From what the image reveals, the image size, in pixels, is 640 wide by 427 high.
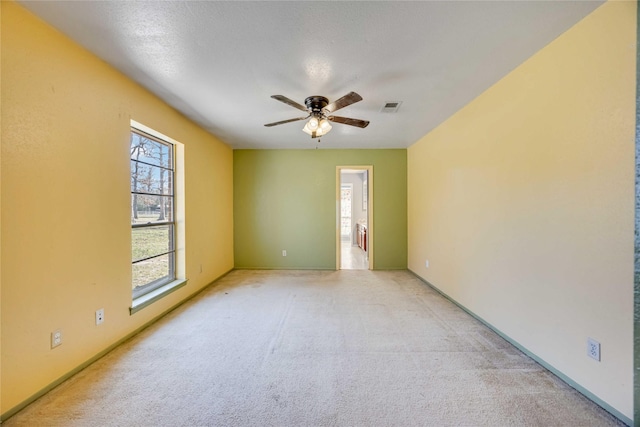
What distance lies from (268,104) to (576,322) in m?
3.24

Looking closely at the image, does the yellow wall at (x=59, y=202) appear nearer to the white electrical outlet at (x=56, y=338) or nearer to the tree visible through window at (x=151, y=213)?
the white electrical outlet at (x=56, y=338)

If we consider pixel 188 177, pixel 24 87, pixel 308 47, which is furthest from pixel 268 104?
pixel 24 87

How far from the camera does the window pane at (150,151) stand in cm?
262

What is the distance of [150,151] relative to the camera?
112 inches

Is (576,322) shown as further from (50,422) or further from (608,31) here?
(50,422)

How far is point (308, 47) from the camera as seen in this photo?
185 cm

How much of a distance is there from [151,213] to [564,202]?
3848 mm

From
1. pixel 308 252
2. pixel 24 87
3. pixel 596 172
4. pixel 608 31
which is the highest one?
pixel 608 31

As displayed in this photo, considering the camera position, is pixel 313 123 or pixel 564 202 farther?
pixel 313 123

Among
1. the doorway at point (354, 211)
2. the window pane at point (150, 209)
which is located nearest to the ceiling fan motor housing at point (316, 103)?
the window pane at point (150, 209)

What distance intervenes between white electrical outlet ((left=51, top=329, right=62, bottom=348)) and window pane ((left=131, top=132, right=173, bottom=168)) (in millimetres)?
1632

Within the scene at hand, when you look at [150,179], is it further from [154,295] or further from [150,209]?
[154,295]

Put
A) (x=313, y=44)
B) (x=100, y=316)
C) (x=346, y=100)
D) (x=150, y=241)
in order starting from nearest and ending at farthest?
(x=313, y=44) → (x=100, y=316) → (x=346, y=100) → (x=150, y=241)

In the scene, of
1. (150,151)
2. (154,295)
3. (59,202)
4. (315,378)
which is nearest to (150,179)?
(150,151)
